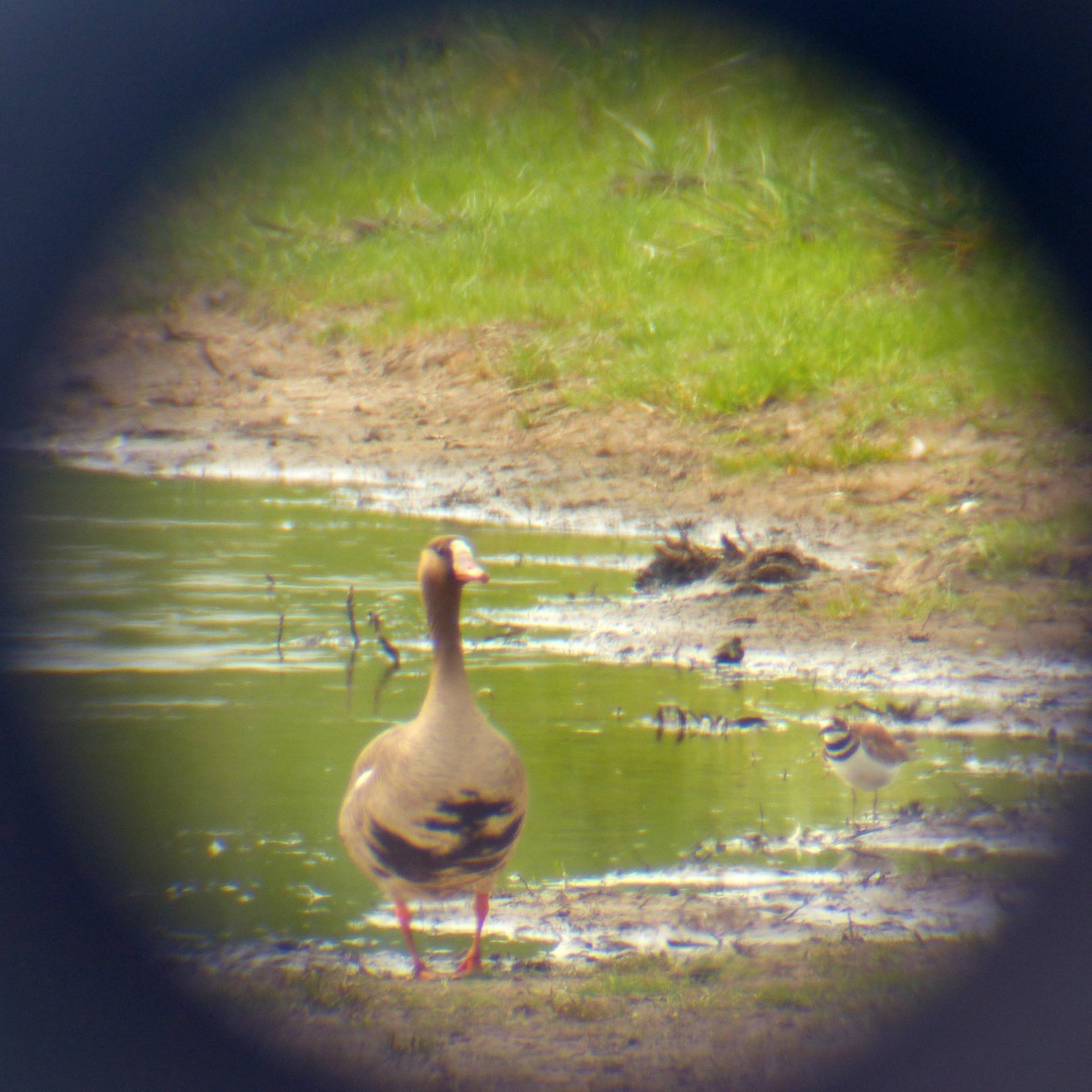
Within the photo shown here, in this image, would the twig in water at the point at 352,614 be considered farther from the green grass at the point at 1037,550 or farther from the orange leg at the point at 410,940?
the green grass at the point at 1037,550

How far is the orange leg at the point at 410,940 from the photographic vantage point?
2.56 meters

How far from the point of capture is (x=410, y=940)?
2596mm

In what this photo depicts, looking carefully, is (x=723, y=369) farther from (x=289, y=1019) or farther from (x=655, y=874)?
(x=289, y=1019)

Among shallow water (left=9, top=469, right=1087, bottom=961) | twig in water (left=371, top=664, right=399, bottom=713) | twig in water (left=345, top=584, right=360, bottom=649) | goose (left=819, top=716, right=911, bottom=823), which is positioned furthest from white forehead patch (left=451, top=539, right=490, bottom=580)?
twig in water (left=345, top=584, right=360, bottom=649)

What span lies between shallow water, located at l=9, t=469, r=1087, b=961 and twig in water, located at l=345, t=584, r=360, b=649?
34mm

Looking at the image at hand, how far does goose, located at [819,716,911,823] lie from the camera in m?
3.23

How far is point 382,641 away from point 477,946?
4.69 ft

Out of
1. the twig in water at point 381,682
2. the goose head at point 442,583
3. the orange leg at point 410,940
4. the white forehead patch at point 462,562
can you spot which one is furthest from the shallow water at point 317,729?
the white forehead patch at point 462,562

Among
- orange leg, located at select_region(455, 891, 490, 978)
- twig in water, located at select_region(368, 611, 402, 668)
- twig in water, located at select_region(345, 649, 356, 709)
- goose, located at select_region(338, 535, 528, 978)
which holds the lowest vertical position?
orange leg, located at select_region(455, 891, 490, 978)

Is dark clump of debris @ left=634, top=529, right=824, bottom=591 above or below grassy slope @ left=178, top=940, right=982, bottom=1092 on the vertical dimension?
above

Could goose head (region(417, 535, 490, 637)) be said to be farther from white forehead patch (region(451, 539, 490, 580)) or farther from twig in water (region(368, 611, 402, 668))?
twig in water (region(368, 611, 402, 668))

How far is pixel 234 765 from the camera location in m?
3.22

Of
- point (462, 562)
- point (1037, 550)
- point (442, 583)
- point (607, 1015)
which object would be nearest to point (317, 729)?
point (442, 583)

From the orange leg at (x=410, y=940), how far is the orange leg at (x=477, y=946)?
6 cm
